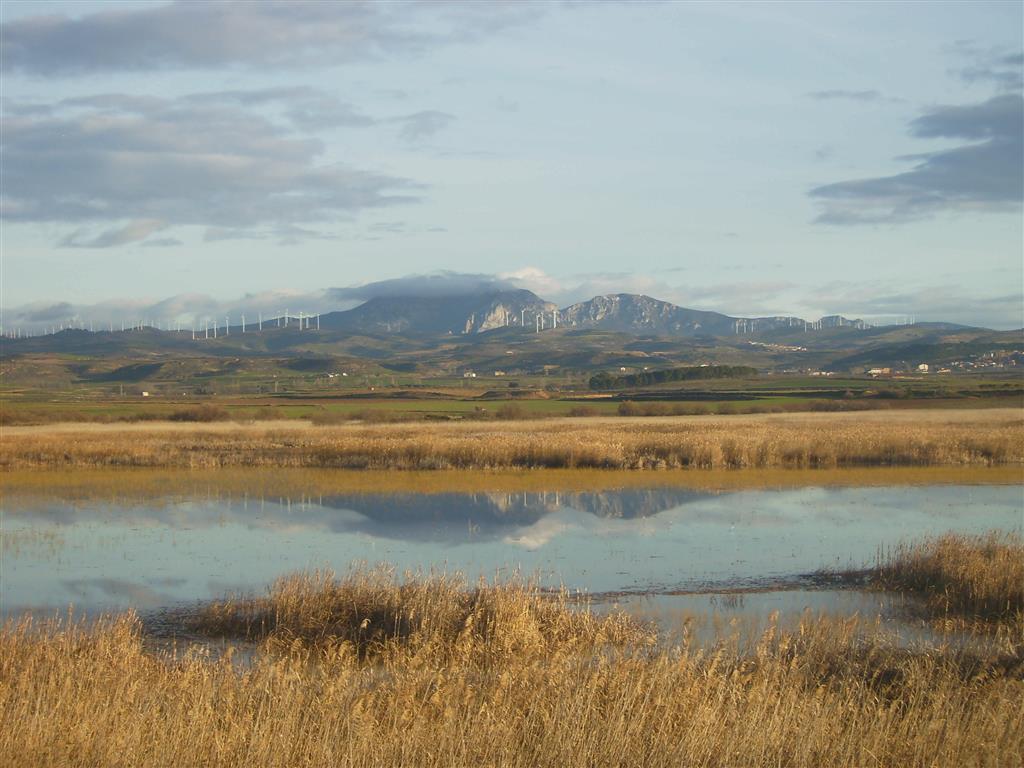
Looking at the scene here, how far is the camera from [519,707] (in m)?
9.04

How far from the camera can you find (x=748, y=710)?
8.46 m

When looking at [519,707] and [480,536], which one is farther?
[480,536]

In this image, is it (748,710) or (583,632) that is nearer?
(748,710)

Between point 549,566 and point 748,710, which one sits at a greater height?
point 748,710

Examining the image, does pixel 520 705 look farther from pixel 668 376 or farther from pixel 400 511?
pixel 668 376

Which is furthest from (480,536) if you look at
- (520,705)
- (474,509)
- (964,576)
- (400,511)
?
(520,705)

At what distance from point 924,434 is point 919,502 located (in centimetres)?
1710

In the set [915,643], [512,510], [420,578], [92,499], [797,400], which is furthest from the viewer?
[797,400]

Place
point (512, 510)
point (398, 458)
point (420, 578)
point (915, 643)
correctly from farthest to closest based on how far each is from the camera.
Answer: point (398, 458) → point (512, 510) → point (420, 578) → point (915, 643)

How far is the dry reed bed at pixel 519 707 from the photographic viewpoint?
783cm

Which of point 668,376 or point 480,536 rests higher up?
point 668,376

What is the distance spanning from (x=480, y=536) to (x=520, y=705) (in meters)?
15.9

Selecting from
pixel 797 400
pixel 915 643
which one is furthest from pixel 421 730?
pixel 797 400

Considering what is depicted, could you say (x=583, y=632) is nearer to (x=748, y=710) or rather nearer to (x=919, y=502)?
(x=748, y=710)
